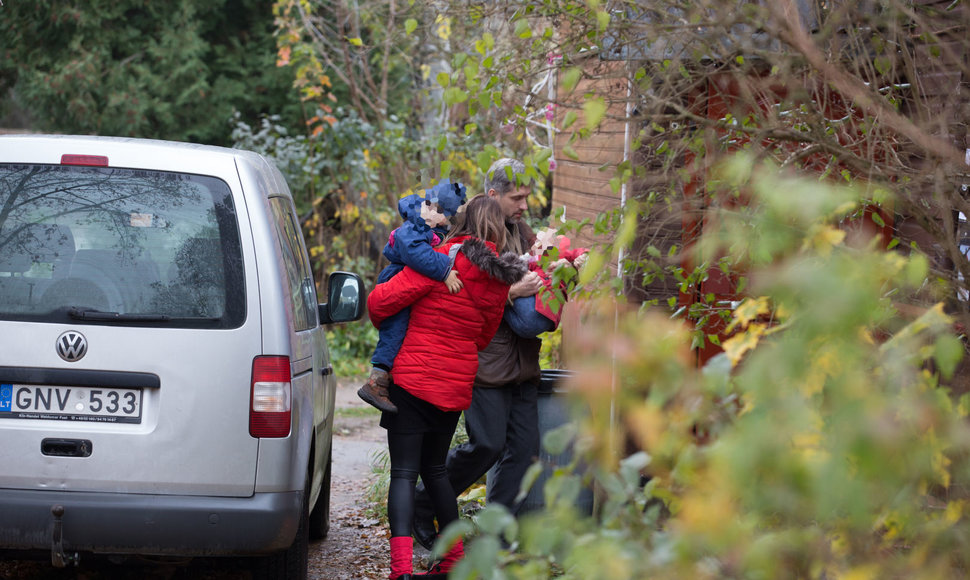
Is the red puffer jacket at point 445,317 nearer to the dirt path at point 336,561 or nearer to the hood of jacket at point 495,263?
the hood of jacket at point 495,263

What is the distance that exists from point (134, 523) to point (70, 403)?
484 mm

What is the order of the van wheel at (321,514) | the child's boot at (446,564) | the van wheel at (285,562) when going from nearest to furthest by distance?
the van wheel at (285,562)
the child's boot at (446,564)
the van wheel at (321,514)

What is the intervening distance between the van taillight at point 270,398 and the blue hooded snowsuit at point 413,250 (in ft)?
2.78

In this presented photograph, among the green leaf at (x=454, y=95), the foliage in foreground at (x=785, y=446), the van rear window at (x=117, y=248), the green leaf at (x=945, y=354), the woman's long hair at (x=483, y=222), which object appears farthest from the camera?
the woman's long hair at (x=483, y=222)

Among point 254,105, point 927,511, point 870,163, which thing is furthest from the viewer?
point 254,105

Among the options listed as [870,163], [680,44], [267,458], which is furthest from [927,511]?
[267,458]

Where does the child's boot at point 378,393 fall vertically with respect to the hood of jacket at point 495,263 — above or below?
below

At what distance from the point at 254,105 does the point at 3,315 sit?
16.7 metres

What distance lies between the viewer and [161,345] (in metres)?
3.67

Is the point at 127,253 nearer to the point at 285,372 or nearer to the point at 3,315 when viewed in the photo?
the point at 3,315

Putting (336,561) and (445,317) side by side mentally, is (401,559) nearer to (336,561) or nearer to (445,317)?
(445,317)

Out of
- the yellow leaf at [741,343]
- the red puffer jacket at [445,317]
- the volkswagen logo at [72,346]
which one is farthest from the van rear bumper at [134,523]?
the yellow leaf at [741,343]

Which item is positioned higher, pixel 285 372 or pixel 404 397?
pixel 285 372

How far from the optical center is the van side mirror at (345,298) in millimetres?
4898
